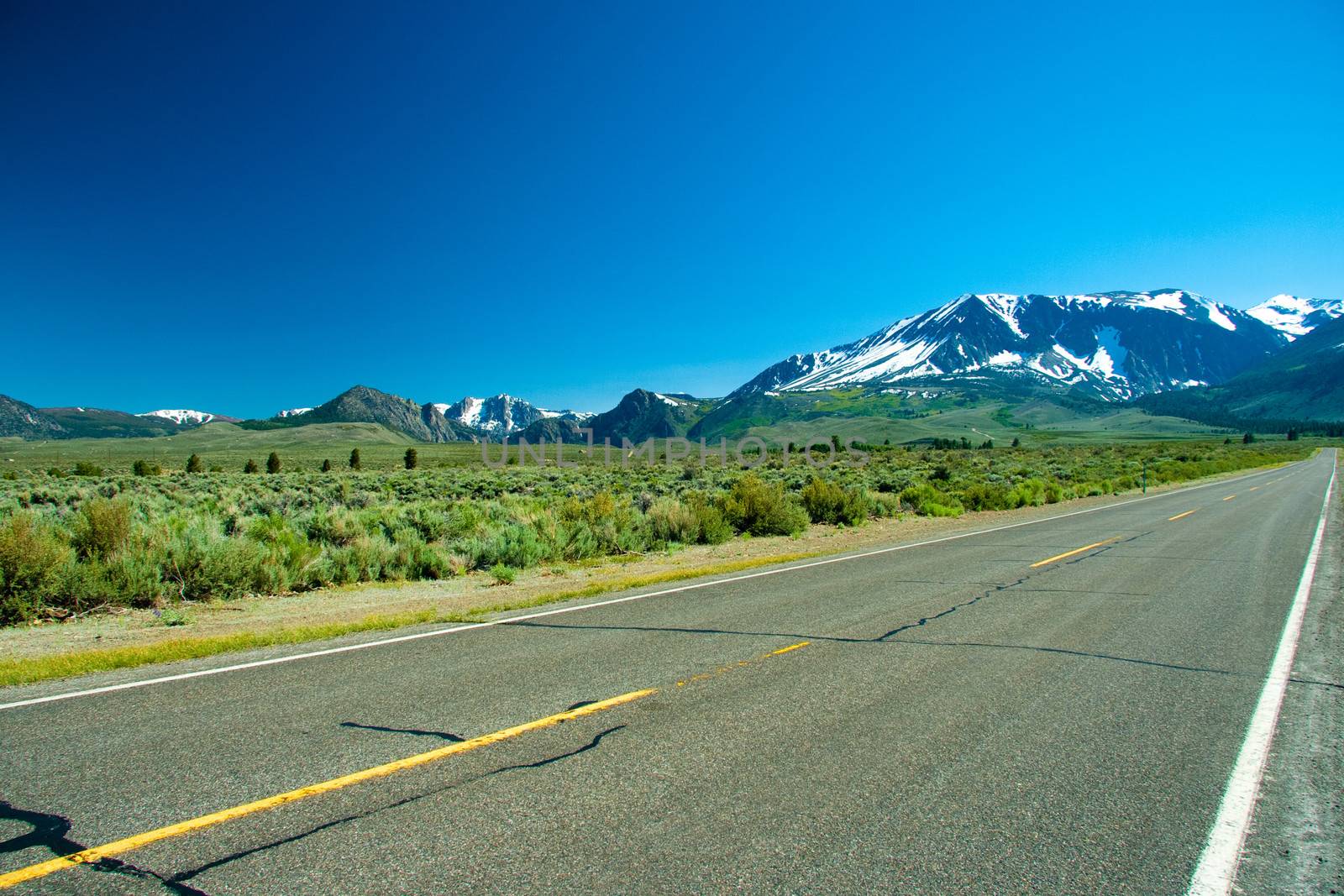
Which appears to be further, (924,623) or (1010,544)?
(1010,544)

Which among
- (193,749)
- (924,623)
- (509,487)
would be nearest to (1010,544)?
(924,623)

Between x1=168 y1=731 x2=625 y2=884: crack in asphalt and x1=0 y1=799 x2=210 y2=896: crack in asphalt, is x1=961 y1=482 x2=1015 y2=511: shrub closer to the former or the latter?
x1=168 y1=731 x2=625 y2=884: crack in asphalt

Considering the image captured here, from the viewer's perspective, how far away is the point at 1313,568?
40.8ft

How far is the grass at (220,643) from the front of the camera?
6.18 metres

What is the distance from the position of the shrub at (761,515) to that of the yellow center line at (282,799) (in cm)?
1498

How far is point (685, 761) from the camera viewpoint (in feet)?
13.8

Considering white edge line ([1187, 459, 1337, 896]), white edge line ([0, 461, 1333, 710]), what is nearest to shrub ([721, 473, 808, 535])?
white edge line ([0, 461, 1333, 710])

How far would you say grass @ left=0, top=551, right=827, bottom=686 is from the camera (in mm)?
6180

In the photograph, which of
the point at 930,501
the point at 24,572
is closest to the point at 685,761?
the point at 24,572

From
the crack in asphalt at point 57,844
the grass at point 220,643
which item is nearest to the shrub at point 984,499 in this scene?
the grass at point 220,643

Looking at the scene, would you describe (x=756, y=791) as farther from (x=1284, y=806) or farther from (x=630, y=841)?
(x=1284, y=806)

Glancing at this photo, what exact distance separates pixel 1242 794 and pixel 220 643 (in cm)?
838

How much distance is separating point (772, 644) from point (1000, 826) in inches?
143

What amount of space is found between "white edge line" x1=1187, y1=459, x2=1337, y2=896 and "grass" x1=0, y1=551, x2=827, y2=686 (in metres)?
7.18
